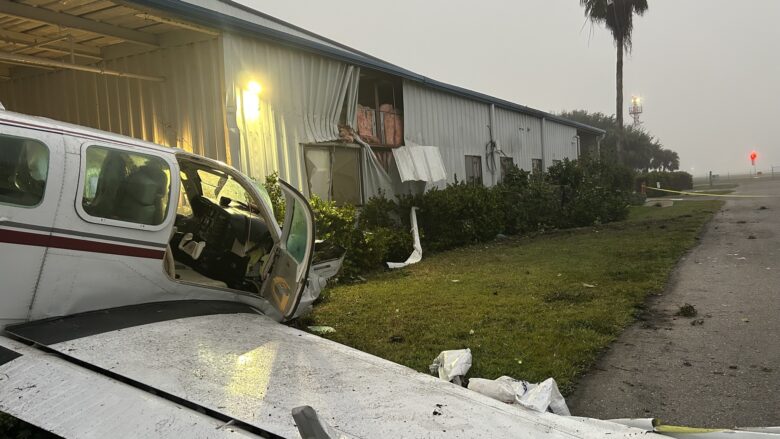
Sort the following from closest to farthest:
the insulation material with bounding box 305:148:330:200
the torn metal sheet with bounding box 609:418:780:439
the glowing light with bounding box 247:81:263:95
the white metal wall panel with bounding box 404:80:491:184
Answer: the torn metal sheet with bounding box 609:418:780:439, the glowing light with bounding box 247:81:263:95, the insulation material with bounding box 305:148:330:200, the white metal wall panel with bounding box 404:80:491:184

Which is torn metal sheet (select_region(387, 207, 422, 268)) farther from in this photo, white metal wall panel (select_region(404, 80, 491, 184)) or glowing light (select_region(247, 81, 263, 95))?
glowing light (select_region(247, 81, 263, 95))

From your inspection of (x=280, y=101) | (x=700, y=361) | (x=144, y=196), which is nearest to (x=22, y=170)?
(x=144, y=196)

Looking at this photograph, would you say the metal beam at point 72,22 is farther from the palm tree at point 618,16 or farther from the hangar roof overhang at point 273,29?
the palm tree at point 618,16

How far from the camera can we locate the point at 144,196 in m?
3.97

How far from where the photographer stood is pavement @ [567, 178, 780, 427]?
397cm

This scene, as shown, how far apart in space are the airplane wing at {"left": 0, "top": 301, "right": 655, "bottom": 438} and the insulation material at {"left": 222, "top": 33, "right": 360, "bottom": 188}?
593 cm

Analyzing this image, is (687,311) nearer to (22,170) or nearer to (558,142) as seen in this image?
(22,170)

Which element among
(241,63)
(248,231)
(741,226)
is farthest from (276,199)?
(741,226)

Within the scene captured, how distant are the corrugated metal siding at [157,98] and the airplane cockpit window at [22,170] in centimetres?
556

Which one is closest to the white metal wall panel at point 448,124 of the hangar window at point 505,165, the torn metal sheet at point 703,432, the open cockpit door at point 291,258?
the hangar window at point 505,165

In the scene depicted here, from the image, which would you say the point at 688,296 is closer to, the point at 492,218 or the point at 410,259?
the point at 410,259

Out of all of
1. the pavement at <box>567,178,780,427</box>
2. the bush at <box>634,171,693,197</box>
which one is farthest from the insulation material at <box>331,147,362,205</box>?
the bush at <box>634,171,693,197</box>

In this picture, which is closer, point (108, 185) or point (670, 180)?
point (108, 185)

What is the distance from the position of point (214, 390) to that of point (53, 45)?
32.9 feet
